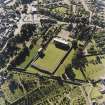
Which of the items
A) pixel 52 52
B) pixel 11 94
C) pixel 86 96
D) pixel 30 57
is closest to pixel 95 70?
pixel 86 96

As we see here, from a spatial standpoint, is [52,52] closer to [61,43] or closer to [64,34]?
[61,43]

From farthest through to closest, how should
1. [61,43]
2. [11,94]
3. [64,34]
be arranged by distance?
1. [64,34]
2. [61,43]
3. [11,94]

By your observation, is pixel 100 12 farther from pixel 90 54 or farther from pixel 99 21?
pixel 90 54

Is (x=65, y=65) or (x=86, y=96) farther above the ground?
(x=65, y=65)

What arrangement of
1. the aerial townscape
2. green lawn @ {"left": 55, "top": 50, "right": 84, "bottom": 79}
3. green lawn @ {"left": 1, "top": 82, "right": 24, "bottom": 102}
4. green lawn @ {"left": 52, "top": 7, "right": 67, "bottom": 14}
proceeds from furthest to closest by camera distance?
green lawn @ {"left": 52, "top": 7, "right": 67, "bottom": 14}, green lawn @ {"left": 55, "top": 50, "right": 84, "bottom": 79}, the aerial townscape, green lawn @ {"left": 1, "top": 82, "right": 24, "bottom": 102}

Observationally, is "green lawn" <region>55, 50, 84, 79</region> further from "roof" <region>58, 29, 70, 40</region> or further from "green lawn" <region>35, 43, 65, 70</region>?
"roof" <region>58, 29, 70, 40</region>

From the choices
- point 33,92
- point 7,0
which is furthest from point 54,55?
point 7,0

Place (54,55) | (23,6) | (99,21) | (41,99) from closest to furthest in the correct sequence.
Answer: (41,99) < (54,55) < (99,21) < (23,6)

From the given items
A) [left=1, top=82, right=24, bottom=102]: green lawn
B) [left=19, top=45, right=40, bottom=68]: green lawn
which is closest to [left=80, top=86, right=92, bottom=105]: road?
[left=1, top=82, right=24, bottom=102]: green lawn
